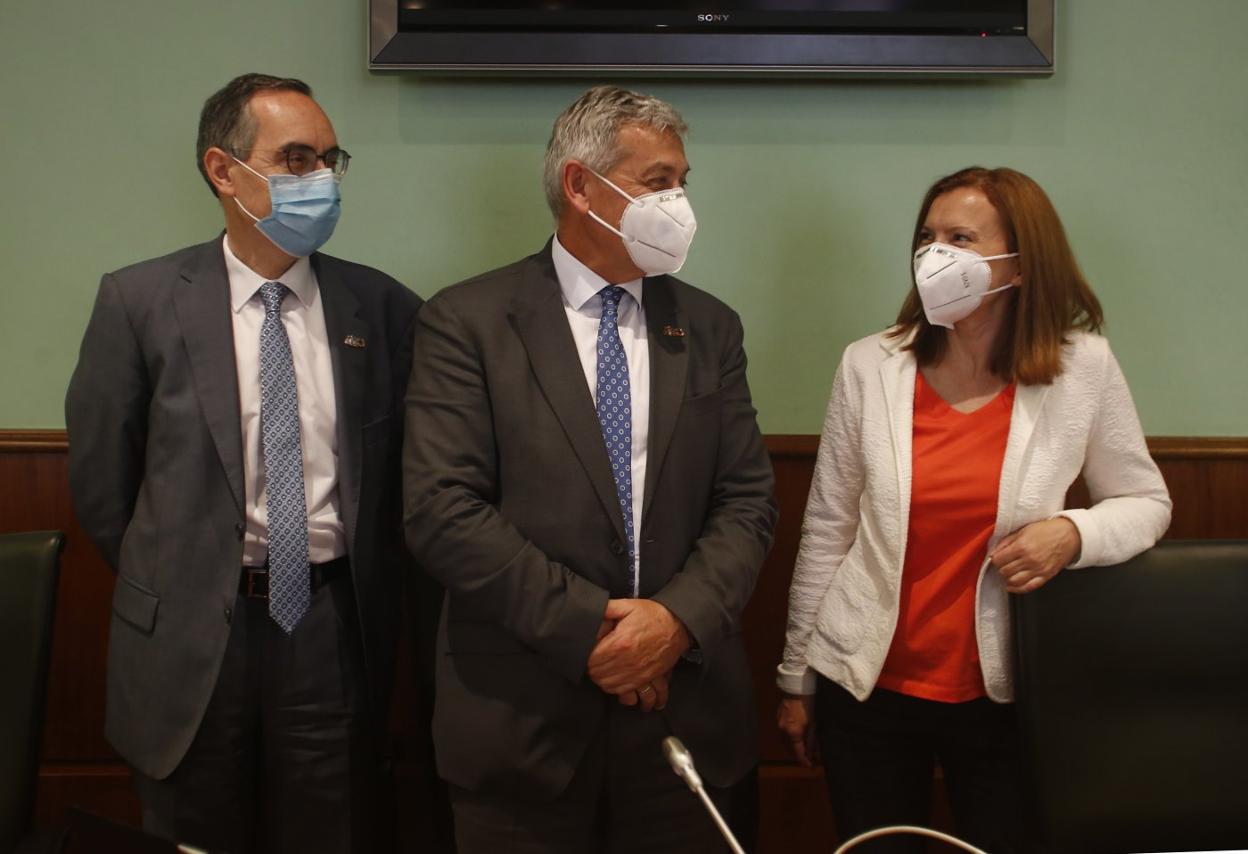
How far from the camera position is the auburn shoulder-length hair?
5.78 ft

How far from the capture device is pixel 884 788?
174cm

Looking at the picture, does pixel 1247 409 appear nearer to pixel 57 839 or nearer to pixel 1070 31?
pixel 1070 31

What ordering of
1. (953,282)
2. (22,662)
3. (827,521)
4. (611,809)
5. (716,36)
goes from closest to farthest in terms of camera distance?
(22,662), (611,809), (953,282), (827,521), (716,36)

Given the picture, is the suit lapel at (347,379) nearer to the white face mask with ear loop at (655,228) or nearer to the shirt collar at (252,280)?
the shirt collar at (252,280)

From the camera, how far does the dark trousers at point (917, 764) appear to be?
1.71 m

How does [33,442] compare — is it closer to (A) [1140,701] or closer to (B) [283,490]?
(B) [283,490]

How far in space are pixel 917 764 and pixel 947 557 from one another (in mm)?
343

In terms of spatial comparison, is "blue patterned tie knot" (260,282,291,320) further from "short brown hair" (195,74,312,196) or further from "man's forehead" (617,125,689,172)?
"man's forehead" (617,125,689,172)

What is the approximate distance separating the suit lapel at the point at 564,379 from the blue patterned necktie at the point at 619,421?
27 millimetres

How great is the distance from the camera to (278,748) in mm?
1770

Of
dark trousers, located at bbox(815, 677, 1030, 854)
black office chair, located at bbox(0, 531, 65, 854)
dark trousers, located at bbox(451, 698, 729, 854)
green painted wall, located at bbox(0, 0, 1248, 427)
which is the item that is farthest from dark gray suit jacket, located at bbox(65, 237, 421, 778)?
dark trousers, located at bbox(815, 677, 1030, 854)

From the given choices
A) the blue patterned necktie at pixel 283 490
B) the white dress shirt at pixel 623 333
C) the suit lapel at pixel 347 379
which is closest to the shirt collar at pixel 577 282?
the white dress shirt at pixel 623 333

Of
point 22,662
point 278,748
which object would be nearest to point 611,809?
point 278,748

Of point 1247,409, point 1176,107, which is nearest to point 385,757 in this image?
point 1247,409
